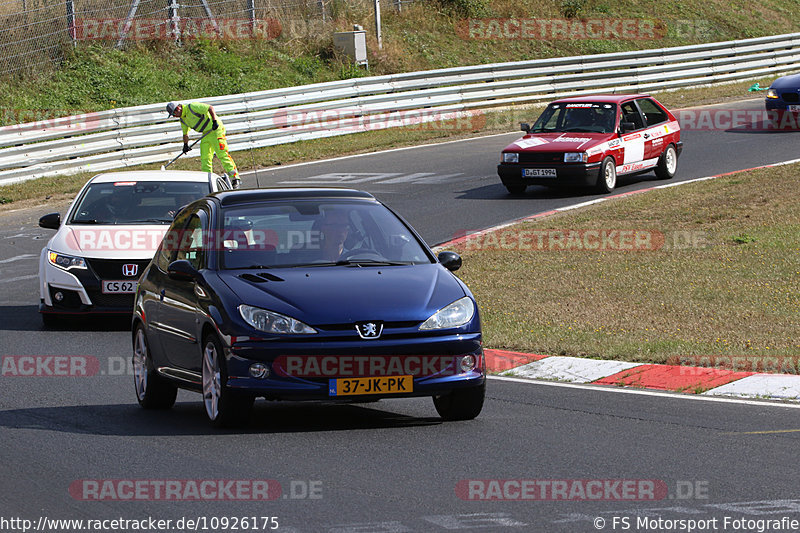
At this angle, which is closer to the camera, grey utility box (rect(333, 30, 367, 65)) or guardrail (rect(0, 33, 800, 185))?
guardrail (rect(0, 33, 800, 185))

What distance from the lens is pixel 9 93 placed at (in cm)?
2878

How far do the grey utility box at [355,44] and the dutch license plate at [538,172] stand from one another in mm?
14912

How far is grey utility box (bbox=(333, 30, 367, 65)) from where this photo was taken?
35156 millimetres

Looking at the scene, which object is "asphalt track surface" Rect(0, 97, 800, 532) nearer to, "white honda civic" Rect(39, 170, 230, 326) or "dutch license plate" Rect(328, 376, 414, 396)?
"dutch license plate" Rect(328, 376, 414, 396)

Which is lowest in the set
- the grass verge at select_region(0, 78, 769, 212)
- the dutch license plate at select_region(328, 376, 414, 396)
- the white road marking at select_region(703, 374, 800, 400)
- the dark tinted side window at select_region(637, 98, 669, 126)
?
the grass verge at select_region(0, 78, 769, 212)

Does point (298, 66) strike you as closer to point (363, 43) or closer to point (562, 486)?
point (363, 43)

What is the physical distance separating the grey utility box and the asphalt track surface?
2462 centimetres

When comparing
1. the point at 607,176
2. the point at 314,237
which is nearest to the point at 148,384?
the point at 314,237

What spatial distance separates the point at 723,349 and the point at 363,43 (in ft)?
85.0

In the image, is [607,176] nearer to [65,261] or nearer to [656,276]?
[656,276]

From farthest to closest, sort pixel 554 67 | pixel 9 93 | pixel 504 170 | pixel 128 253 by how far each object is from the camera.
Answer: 1. pixel 554 67
2. pixel 9 93
3. pixel 504 170
4. pixel 128 253

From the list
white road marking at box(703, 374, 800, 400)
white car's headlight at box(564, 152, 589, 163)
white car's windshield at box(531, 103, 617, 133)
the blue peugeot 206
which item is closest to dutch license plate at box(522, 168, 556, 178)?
white car's headlight at box(564, 152, 589, 163)

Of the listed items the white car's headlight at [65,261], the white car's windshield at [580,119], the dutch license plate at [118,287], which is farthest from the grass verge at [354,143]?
the dutch license plate at [118,287]

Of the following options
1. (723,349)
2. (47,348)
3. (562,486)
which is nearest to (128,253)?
(47,348)
